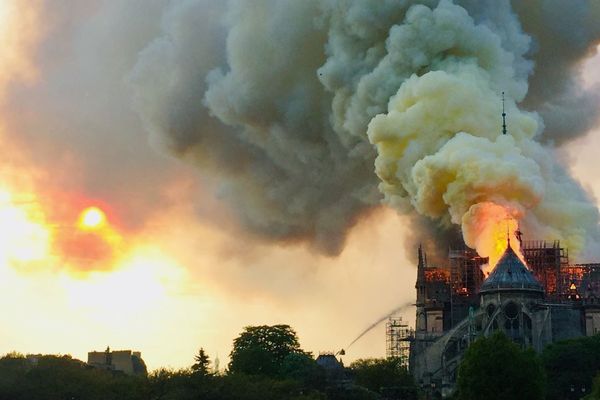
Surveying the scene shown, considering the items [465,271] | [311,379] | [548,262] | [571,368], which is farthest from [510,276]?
[311,379]

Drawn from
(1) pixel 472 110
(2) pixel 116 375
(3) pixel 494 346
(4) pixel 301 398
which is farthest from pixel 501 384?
(2) pixel 116 375

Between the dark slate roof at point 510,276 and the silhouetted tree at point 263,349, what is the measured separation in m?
15.6

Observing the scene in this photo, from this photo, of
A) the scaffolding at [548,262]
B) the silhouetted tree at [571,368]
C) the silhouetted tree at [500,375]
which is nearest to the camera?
the silhouetted tree at [500,375]

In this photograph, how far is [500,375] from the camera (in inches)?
3174

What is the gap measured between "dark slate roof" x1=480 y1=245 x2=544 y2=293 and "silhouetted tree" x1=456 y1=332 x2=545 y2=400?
18.8 metres

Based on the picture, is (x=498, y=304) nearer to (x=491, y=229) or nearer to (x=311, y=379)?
(x=491, y=229)

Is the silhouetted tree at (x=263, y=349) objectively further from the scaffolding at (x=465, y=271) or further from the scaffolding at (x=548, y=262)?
the scaffolding at (x=548, y=262)

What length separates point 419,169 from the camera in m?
92.9

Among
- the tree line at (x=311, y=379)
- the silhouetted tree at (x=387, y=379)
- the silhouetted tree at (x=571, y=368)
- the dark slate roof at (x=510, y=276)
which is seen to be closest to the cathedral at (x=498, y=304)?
the dark slate roof at (x=510, y=276)

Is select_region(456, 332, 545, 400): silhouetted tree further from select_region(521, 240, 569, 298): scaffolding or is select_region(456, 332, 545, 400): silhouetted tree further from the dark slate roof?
select_region(521, 240, 569, 298): scaffolding

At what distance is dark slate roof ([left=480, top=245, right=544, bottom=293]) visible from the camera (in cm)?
10112

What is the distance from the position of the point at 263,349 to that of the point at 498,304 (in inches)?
714

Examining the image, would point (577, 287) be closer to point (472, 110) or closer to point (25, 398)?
point (472, 110)

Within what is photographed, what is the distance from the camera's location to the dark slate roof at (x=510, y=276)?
10112 centimetres
